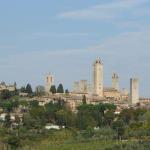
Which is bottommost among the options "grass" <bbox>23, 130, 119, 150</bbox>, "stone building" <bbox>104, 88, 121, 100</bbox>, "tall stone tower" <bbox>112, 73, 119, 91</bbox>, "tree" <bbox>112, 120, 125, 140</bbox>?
"grass" <bbox>23, 130, 119, 150</bbox>

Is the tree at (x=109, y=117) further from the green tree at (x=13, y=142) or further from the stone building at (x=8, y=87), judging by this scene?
the stone building at (x=8, y=87)

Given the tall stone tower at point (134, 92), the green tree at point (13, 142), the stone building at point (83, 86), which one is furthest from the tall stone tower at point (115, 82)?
the green tree at point (13, 142)

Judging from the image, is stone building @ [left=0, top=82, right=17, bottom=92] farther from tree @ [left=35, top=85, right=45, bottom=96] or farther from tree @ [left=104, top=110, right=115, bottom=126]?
tree @ [left=104, top=110, right=115, bottom=126]

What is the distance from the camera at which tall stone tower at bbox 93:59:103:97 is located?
69.3m

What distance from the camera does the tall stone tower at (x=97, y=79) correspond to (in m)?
69.3

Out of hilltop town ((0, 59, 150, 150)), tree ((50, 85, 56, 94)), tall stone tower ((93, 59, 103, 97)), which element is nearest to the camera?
hilltop town ((0, 59, 150, 150))

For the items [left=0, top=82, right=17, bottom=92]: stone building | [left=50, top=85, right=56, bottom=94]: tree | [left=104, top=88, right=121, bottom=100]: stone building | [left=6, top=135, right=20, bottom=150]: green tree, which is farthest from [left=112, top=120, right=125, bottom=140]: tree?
[left=104, top=88, right=121, bottom=100]: stone building

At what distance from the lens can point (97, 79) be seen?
69.2 m

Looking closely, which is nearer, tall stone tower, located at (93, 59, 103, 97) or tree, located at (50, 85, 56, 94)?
tree, located at (50, 85, 56, 94)

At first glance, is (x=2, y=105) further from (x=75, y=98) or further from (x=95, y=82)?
(x=95, y=82)

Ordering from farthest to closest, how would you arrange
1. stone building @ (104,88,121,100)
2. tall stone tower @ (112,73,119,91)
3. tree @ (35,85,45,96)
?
tall stone tower @ (112,73,119,91)
stone building @ (104,88,121,100)
tree @ (35,85,45,96)

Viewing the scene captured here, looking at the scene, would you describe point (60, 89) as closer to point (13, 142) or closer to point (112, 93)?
point (112, 93)

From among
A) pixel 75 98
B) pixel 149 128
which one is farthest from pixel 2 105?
pixel 149 128

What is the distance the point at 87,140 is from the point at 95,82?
41.4 m
